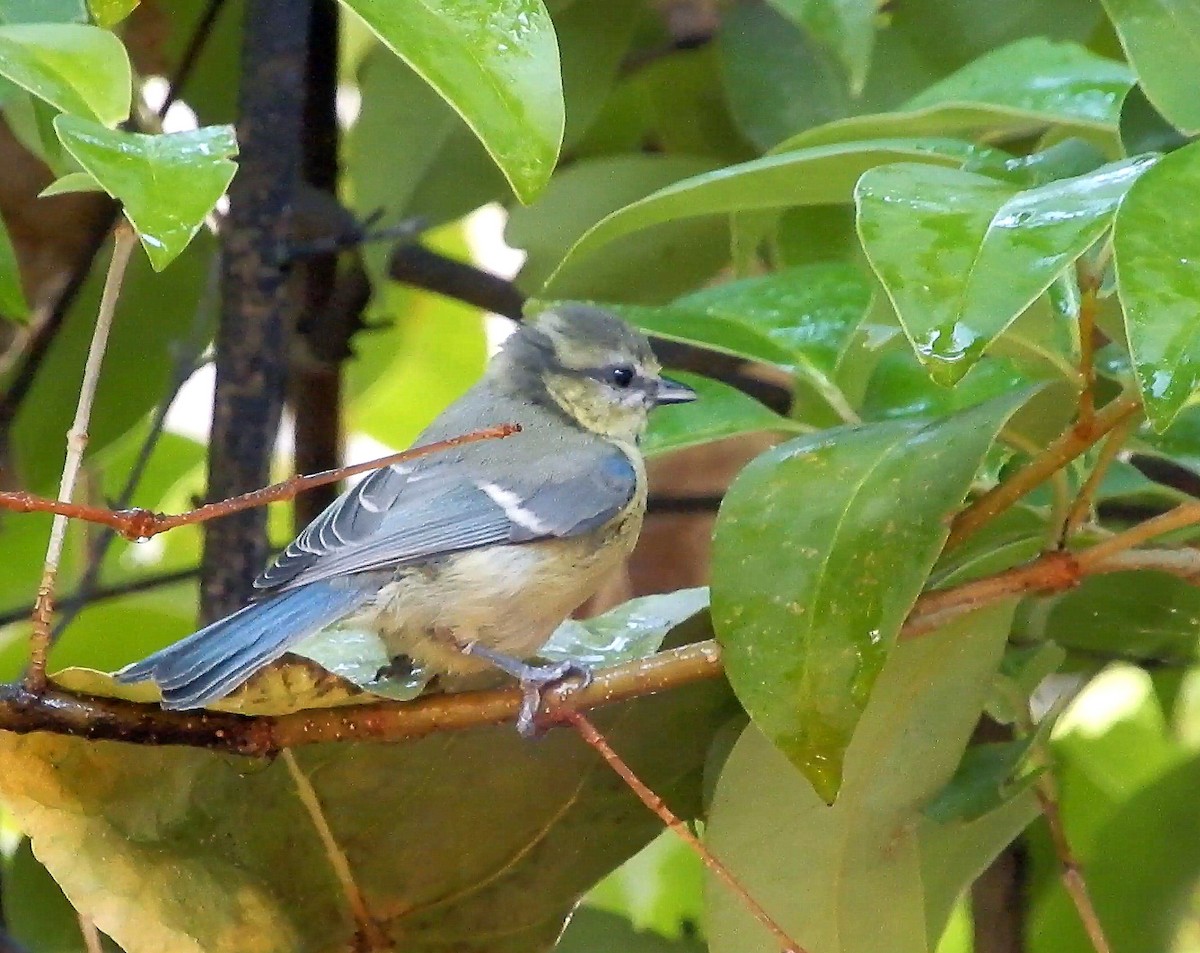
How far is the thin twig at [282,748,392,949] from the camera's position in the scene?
3.47 feet

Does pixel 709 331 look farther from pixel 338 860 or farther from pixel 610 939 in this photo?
pixel 610 939

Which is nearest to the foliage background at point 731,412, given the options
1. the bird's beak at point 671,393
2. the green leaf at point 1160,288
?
the green leaf at point 1160,288

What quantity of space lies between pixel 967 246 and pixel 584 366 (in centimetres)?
106

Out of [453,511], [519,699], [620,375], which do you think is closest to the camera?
[519,699]

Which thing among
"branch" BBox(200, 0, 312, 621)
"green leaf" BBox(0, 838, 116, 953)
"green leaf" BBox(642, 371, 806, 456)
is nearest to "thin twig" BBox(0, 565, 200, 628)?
"branch" BBox(200, 0, 312, 621)

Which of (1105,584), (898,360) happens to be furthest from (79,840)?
(1105,584)

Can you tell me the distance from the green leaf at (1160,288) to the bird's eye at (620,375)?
1026 mm

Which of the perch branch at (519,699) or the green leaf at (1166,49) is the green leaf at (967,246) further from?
the perch branch at (519,699)

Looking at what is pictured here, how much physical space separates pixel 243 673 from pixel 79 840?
0.15 meters

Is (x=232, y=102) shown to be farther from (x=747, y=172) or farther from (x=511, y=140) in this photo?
(x=511, y=140)

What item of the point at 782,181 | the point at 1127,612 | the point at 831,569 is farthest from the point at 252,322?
the point at 1127,612

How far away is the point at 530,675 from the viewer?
1.03 metres

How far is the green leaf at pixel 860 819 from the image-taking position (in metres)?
1.01

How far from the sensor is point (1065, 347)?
0.95 m
